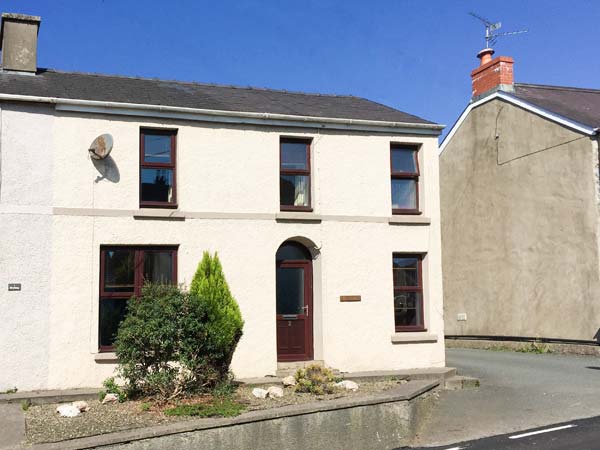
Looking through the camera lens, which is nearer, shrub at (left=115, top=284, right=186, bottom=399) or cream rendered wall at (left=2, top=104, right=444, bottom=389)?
shrub at (left=115, top=284, right=186, bottom=399)

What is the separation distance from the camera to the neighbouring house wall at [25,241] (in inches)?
469

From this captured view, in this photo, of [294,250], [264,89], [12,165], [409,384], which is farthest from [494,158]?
[12,165]

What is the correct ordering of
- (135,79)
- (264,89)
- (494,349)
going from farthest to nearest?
(494,349), (264,89), (135,79)

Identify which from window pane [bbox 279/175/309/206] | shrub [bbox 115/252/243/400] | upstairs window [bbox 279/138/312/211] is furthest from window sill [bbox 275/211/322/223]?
shrub [bbox 115/252/243/400]

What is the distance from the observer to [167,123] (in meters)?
13.4

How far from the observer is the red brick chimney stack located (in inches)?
871

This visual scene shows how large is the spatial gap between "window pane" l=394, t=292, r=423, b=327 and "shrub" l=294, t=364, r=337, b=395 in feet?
11.4

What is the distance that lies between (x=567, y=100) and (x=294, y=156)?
12369 millimetres

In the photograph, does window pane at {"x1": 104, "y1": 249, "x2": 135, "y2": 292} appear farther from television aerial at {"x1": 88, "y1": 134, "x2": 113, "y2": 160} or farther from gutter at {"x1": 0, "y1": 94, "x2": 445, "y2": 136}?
gutter at {"x1": 0, "y1": 94, "x2": 445, "y2": 136}

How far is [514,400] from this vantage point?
12.4 meters

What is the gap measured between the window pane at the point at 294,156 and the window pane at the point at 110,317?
177 inches

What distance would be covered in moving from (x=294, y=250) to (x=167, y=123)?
3.81m

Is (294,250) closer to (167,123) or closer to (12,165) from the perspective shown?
(167,123)

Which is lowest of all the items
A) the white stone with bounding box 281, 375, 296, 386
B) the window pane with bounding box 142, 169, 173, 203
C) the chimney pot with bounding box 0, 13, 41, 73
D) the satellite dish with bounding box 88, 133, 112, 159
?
the white stone with bounding box 281, 375, 296, 386
